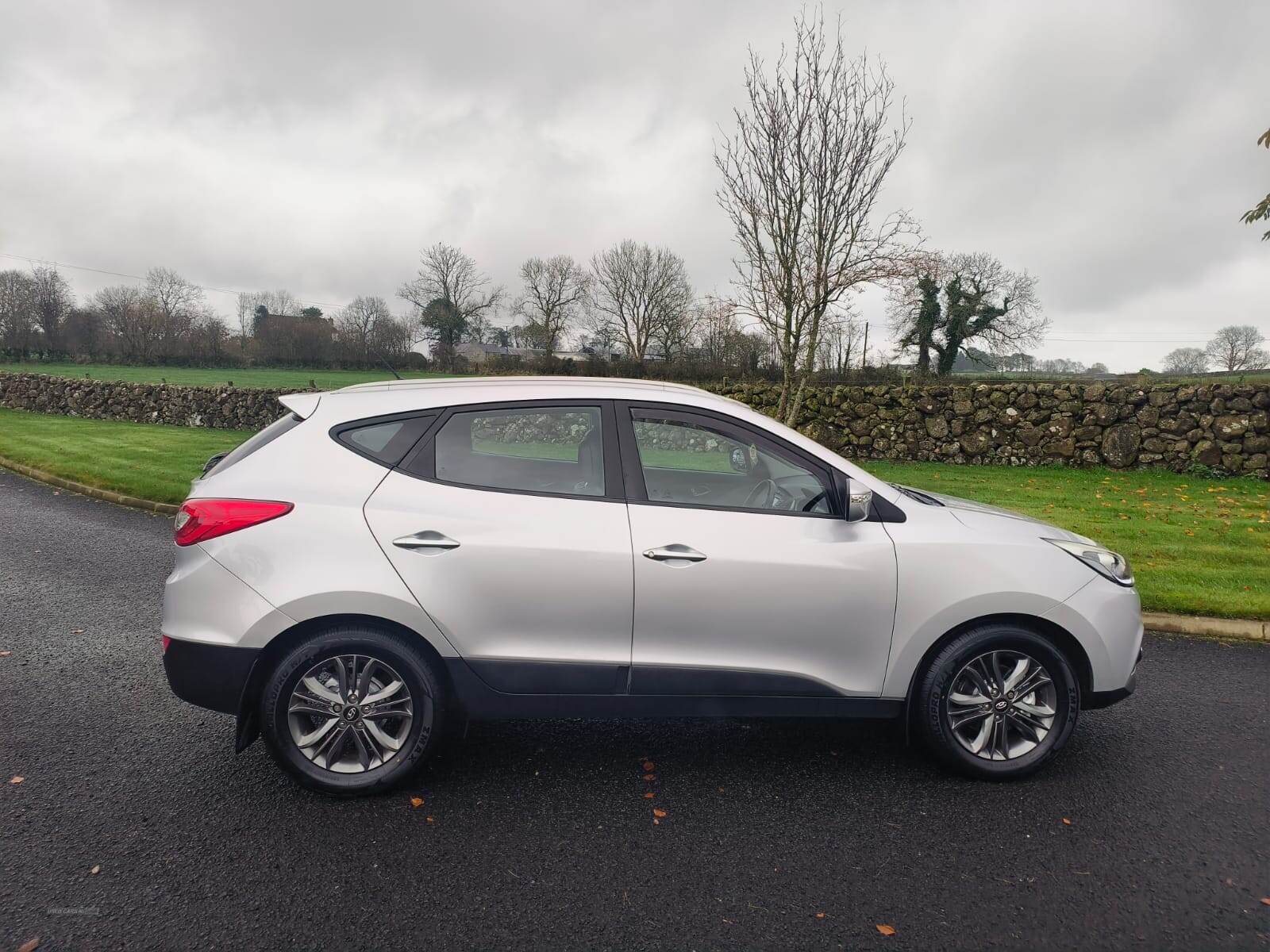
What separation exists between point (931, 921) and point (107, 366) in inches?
1956

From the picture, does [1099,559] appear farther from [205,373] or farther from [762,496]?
[205,373]

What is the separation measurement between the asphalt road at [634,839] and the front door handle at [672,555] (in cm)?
105

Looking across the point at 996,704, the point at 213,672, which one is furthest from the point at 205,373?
the point at 996,704

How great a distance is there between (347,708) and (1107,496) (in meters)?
12.2

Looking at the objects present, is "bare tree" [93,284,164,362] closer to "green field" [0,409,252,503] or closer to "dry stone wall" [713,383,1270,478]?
"green field" [0,409,252,503]

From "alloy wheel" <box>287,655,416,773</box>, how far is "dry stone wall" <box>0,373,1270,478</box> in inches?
579

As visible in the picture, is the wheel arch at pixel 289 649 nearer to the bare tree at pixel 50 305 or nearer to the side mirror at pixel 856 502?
the side mirror at pixel 856 502

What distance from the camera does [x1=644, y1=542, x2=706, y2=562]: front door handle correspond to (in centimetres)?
331

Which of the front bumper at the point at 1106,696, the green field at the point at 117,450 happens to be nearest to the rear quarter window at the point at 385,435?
the front bumper at the point at 1106,696

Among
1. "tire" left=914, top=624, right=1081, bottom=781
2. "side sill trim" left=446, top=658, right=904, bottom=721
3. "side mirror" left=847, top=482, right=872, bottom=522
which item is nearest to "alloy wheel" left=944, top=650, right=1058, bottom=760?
"tire" left=914, top=624, right=1081, bottom=781

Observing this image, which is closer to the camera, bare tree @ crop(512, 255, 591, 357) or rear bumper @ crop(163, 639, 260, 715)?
rear bumper @ crop(163, 639, 260, 715)

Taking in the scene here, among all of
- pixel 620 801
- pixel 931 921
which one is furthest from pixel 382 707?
pixel 931 921

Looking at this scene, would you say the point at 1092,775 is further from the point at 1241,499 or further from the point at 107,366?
the point at 107,366

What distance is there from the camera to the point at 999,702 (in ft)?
11.6
